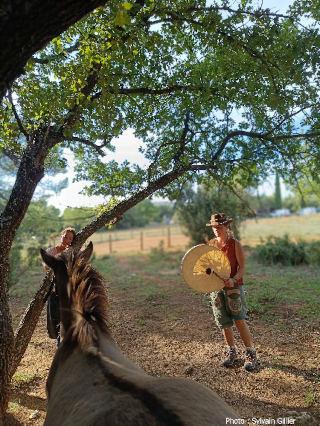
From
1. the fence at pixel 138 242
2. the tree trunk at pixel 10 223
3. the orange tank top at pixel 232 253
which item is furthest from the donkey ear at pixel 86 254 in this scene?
the fence at pixel 138 242

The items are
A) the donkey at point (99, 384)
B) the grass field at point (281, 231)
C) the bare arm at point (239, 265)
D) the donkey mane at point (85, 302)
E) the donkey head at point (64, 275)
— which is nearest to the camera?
the donkey at point (99, 384)

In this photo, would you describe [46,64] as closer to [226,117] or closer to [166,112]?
[166,112]

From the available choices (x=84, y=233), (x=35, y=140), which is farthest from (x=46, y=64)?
(x=84, y=233)

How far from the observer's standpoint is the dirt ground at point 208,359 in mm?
3137

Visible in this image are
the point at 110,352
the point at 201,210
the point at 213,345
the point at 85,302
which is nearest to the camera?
the point at 110,352

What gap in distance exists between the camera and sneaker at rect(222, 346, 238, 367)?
3.98 metres

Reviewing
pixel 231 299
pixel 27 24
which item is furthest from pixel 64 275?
pixel 231 299

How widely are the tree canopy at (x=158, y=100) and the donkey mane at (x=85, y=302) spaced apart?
1086 millimetres

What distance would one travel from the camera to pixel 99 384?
1637 millimetres

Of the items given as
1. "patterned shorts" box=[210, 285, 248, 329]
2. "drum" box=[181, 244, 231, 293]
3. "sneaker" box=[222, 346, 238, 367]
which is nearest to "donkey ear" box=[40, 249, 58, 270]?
"drum" box=[181, 244, 231, 293]

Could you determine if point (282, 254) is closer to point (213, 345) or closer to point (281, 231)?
point (213, 345)

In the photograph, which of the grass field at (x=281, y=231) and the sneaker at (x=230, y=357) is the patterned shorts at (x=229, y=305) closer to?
the sneaker at (x=230, y=357)

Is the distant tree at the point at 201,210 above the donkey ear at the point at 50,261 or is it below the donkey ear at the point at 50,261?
above

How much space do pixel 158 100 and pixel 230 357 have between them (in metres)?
3.91
